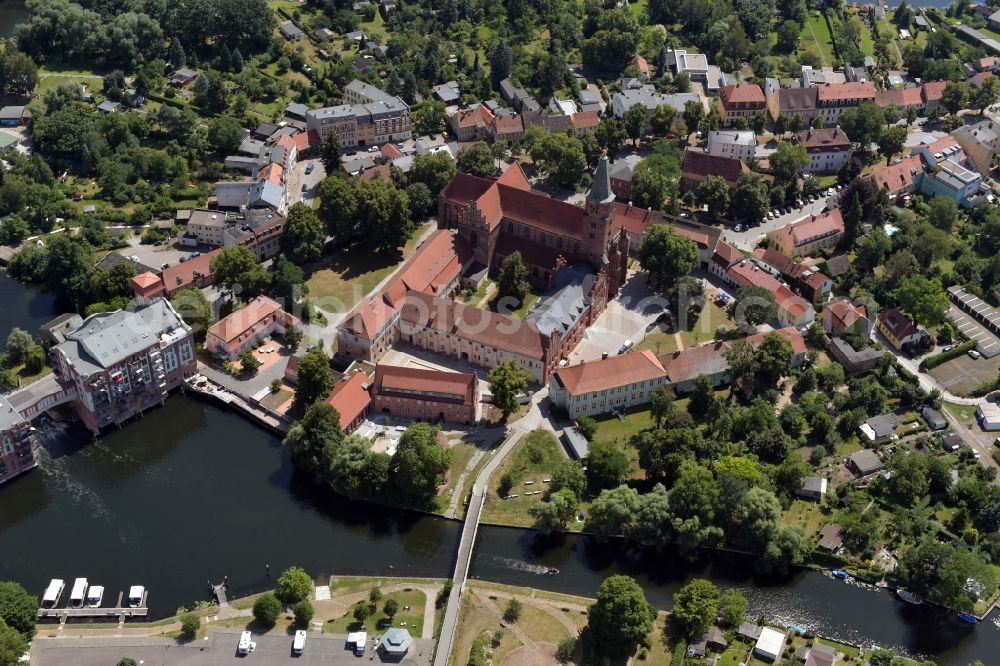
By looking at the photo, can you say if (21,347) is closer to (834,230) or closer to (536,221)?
(536,221)

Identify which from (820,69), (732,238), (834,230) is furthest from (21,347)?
(820,69)

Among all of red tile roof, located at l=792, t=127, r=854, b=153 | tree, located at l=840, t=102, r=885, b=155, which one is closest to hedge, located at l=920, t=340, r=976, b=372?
red tile roof, located at l=792, t=127, r=854, b=153

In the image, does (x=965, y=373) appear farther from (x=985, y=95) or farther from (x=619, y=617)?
(x=985, y=95)

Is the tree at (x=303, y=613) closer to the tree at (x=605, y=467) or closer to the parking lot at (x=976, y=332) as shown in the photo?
the tree at (x=605, y=467)

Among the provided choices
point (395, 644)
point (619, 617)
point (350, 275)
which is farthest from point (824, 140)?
point (395, 644)

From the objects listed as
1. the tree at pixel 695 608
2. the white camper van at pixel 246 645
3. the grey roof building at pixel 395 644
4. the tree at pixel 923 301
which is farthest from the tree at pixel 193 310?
the tree at pixel 923 301

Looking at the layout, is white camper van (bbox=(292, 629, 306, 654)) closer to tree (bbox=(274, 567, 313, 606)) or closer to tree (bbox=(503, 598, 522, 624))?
tree (bbox=(274, 567, 313, 606))
